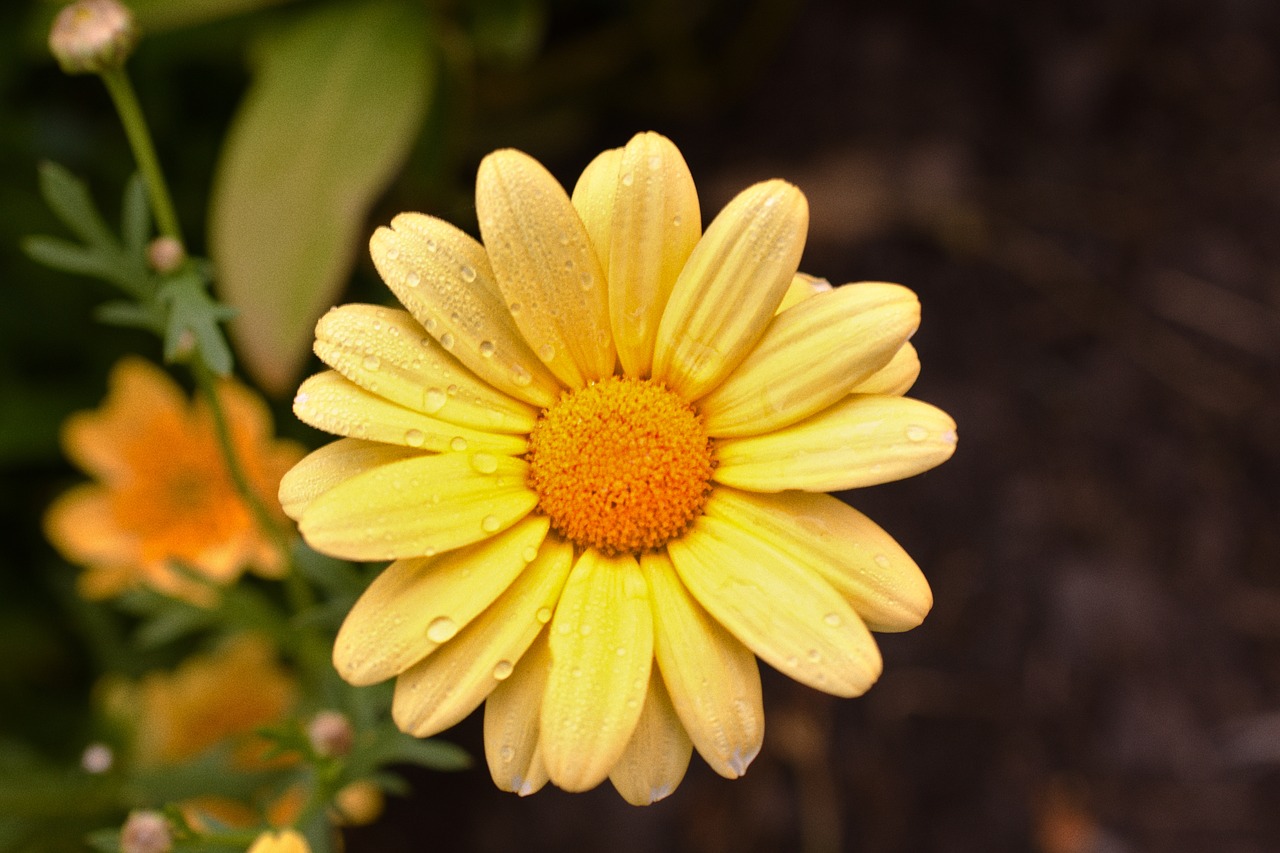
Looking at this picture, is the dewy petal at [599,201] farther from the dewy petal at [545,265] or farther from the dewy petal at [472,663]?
the dewy petal at [472,663]

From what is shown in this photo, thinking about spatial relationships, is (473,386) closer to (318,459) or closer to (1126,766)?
(318,459)

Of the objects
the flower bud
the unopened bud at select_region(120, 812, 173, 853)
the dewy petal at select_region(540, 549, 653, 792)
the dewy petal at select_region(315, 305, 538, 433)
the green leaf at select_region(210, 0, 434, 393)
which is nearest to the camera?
the dewy petal at select_region(540, 549, 653, 792)

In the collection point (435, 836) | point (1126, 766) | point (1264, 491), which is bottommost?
point (1126, 766)

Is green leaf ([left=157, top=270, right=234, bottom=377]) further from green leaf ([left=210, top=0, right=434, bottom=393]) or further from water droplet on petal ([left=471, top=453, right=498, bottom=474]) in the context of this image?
green leaf ([left=210, top=0, right=434, bottom=393])

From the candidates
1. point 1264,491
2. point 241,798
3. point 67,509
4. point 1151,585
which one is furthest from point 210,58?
point 1264,491

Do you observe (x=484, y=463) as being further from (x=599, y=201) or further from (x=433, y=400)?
(x=599, y=201)

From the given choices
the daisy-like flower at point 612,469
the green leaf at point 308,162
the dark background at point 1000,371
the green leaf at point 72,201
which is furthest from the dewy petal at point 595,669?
the dark background at point 1000,371

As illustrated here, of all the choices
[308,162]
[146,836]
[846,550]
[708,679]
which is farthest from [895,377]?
[308,162]

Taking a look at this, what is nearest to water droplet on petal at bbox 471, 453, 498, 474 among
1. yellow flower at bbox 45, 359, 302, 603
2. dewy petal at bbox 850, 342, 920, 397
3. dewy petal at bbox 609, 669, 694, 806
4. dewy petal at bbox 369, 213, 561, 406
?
dewy petal at bbox 369, 213, 561, 406
